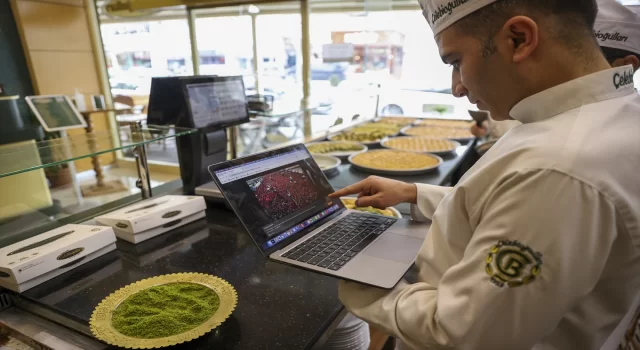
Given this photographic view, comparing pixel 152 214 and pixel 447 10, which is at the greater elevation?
pixel 447 10

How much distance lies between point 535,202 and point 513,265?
0.28 feet

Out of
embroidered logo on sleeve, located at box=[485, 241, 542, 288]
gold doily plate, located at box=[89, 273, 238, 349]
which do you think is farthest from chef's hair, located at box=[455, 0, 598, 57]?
gold doily plate, located at box=[89, 273, 238, 349]

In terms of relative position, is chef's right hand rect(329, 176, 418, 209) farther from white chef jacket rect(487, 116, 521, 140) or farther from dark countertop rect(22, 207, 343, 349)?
white chef jacket rect(487, 116, 521, 140)

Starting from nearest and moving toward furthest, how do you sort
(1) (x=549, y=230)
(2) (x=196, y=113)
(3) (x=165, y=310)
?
(1) (x=549, y=230), (3) (x=165, y=310), (2) (x=196, y=113)

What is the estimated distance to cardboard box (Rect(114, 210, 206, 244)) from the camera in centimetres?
113

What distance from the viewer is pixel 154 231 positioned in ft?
3.88

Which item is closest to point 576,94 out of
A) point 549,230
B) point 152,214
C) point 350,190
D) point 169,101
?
point 549,230

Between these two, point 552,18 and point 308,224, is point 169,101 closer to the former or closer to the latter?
point 308,224

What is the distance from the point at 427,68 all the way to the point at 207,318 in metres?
5.48

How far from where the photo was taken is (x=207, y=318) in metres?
0.74

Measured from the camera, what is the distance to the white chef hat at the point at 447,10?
1.89ft

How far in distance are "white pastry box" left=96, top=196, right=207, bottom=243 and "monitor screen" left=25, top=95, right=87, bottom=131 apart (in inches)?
47.0

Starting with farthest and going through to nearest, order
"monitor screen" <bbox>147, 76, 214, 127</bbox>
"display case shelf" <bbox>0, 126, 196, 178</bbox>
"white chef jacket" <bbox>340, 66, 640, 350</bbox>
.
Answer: "monitor screen" <bbox>147, 76, 214, 127</bbox>, "display case shelf" <bbox>0, 126, 196, 178</bbox>, "white chef jacket" <bbox>340, 66, 640, 350</bbox>

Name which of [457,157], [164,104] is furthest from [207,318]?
[457,157]
